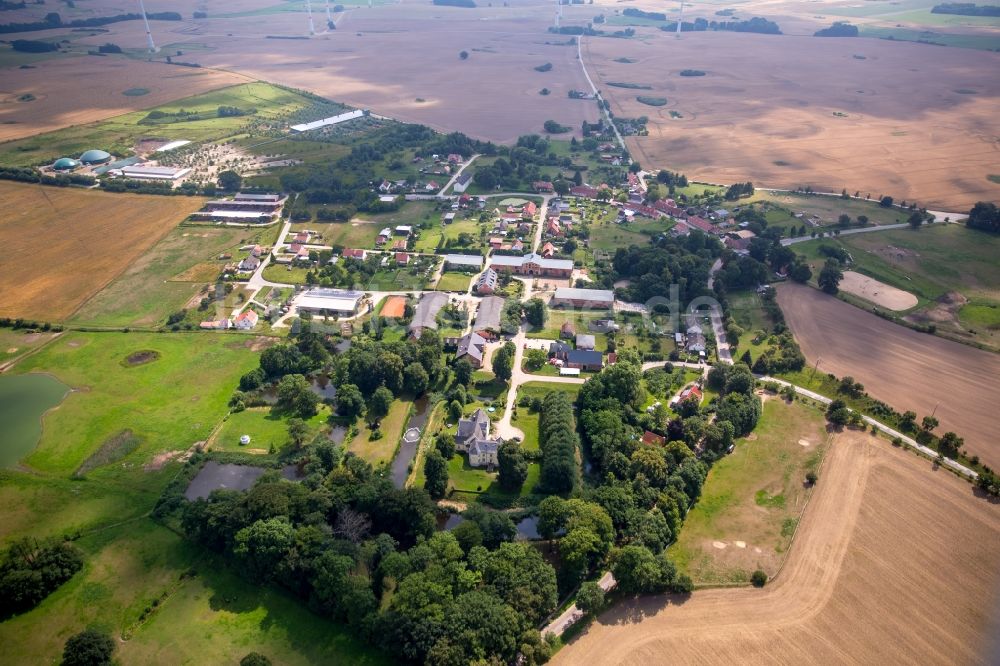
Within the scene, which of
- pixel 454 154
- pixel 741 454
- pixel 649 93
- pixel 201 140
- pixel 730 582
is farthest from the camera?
pixel 649 93

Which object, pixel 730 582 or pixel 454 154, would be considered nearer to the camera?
pixel 730 582

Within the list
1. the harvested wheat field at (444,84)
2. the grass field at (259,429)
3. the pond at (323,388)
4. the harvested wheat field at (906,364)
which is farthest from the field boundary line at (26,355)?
the harvested wheat field at (444,84)

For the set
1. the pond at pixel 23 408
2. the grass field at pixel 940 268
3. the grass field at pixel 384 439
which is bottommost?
the grass field at pixel 384 439

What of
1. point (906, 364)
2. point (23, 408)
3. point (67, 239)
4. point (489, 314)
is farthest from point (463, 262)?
point (67, 239)

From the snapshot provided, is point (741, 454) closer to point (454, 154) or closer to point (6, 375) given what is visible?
point (6, 375)

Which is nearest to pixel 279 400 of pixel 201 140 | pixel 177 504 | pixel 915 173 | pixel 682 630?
pixel 177 504

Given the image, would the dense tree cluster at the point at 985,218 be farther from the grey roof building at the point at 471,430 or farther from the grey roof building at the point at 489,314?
the grey roof building at the point at 471,430
